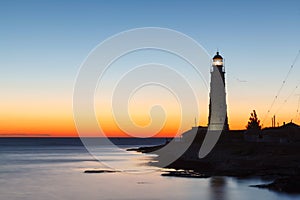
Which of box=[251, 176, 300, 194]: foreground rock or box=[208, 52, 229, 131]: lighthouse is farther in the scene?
box=[208, 52, 229, 131]: lighthouse

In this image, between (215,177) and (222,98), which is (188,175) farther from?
(222,98)

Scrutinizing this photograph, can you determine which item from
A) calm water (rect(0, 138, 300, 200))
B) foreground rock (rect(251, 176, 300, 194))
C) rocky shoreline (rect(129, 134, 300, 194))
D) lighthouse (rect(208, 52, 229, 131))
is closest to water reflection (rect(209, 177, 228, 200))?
calm water (rect(0, 138, 300, 200))

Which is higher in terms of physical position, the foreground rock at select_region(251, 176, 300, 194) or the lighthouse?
the lighthouse

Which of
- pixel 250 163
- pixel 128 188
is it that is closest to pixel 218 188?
pixel 128 188

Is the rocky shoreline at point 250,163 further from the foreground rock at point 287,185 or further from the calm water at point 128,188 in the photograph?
the calm water at point 128,188

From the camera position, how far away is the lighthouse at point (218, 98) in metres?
56.0

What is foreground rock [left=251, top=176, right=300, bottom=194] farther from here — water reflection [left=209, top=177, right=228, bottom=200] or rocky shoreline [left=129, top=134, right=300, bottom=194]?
water reflection [left=209, top=177, right=228, bottom=200]

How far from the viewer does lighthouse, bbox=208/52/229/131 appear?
2205 inches

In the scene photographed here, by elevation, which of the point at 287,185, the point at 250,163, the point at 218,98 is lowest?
the point at 287,185

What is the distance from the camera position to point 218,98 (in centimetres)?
5622

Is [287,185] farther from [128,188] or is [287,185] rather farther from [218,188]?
[128,188]

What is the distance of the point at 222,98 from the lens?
5625 cm

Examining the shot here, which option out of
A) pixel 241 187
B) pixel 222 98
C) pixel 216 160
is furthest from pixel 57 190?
pixel 222 98

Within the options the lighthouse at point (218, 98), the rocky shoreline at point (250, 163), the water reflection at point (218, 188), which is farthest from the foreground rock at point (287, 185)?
the lighthouse at point (218, 98)
